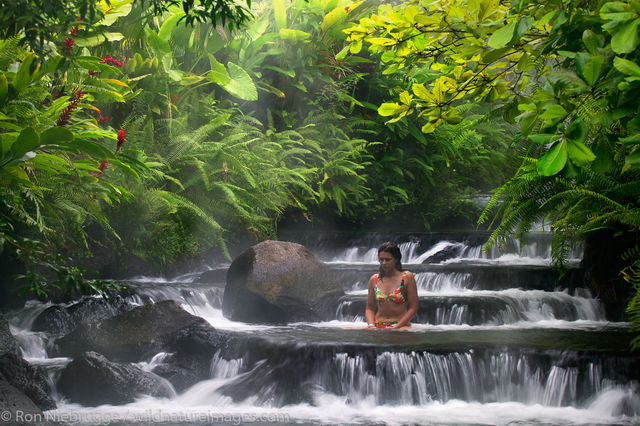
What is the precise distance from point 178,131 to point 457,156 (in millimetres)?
6778

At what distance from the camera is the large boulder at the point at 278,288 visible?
6.98m

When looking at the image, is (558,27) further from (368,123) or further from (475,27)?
(368,123)

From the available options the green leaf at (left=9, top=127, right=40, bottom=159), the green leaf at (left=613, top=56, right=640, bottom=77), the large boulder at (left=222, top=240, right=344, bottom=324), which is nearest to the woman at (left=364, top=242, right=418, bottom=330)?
the large boulder at (left=222, top=240, right=344, bottom=324)

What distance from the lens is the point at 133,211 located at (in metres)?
7.94

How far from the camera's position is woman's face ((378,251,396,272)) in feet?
20.1

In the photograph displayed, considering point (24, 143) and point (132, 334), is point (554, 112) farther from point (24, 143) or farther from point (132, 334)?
point (132, 334)

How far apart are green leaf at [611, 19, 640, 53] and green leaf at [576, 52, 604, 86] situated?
11 cm

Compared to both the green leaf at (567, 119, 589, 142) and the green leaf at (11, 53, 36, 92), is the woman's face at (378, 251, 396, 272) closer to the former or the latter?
the green leaf at (11, 53, 36, 92)

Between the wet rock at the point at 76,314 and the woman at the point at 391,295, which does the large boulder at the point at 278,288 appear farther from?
the wet rock at the point at 76,314

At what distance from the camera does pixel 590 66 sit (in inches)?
70.3

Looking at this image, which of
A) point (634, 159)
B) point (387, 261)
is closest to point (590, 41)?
point (634, 159)

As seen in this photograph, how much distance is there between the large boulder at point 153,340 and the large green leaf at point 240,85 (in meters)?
4.48

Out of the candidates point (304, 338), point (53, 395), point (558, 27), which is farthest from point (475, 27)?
point (53, 395)

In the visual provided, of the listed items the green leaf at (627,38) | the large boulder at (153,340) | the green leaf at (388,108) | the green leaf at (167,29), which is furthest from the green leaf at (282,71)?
the green leaf at (627,38)
